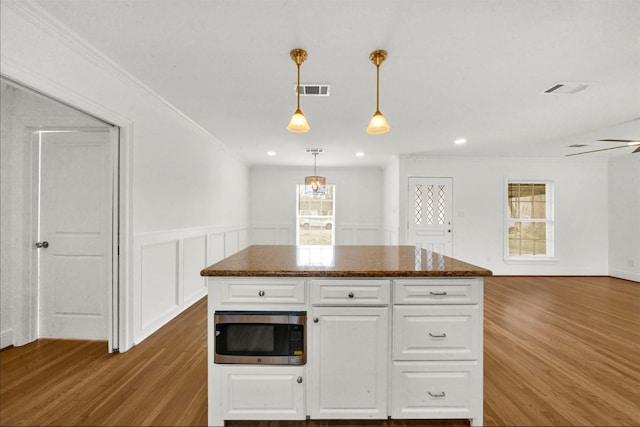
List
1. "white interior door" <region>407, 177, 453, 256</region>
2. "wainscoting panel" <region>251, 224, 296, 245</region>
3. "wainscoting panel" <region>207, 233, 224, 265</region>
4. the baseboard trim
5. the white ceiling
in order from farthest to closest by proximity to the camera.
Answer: "wainscoting panel" <region>251, 224, 296, 245</region>
"white interior door" <region>407, 177, 453, 256</region>
"wainscoting panel" <region>207, 233, 224, 265</region>
the baseboard trim
the white ceiling

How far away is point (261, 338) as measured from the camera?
5.54ft

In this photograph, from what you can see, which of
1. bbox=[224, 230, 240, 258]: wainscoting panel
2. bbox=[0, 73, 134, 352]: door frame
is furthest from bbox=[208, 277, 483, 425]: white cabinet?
bbox=[224, 230, 240, 258]: wainscoting panel

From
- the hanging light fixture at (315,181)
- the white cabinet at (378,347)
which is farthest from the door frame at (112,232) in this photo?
the hanging light fixture at (315,181)

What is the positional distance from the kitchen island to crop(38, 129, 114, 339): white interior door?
1919 mm

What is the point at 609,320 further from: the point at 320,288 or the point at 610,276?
the point at 320,288

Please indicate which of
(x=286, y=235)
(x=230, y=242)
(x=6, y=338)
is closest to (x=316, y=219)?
(x=286, y=235)

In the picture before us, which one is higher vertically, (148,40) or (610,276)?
(148,40)

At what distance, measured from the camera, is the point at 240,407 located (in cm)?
169

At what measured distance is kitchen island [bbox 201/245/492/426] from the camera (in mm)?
1691

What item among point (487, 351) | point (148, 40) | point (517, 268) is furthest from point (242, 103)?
point (517, 268)

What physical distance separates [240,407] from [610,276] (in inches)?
302

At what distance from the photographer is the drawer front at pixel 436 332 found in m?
1.71

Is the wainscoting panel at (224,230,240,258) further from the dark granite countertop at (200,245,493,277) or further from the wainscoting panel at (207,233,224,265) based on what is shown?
the dark granite countertop at (200,245,493,277)

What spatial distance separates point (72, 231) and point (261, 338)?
7.78 feet
